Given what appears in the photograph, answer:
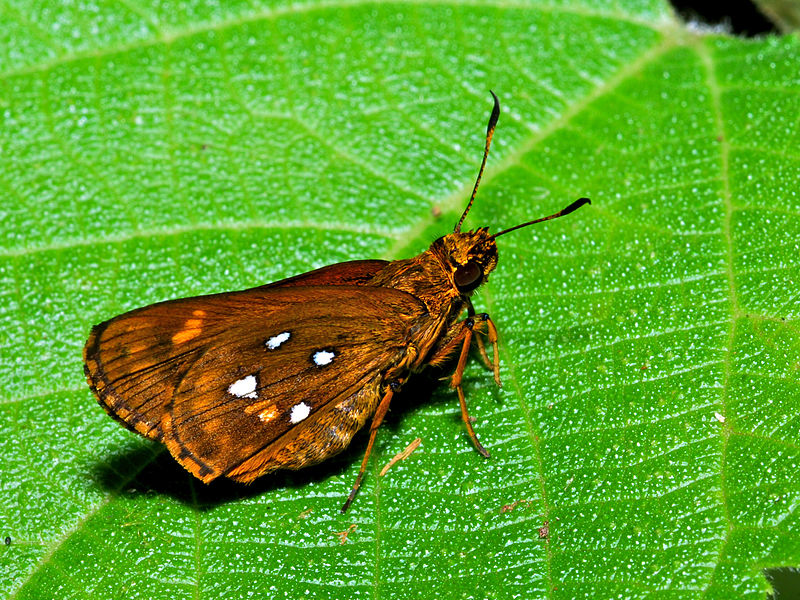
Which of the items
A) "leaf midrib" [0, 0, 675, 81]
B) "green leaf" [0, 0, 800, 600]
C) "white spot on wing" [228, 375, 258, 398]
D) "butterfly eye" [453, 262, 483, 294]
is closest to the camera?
"green leaf" [0, 0, 800, 600]

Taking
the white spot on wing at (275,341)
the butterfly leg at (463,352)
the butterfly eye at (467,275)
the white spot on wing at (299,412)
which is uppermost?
the butterfly eye at (467,275)

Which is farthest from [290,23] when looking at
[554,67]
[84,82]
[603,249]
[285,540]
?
[285,540]

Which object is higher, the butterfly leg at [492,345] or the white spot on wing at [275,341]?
the butterfly leg at [492,345]

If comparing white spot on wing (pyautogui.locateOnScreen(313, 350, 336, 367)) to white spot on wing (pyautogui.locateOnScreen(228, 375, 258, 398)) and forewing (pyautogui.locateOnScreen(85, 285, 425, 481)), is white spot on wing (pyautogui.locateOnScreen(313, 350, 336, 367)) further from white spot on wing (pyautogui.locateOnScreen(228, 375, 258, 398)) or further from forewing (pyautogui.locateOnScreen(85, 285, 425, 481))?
white spot on wing (pyautogui.locateOnScreen(228, 375, 258, 398))

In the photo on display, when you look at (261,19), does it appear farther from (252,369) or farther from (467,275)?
(252,369)

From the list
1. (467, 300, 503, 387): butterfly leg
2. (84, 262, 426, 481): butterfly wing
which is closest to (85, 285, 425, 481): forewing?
(84, 262, 426, 481): butterfly wing

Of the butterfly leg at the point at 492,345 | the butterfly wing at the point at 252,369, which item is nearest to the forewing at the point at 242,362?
the butterfly wing at the point at 252,369

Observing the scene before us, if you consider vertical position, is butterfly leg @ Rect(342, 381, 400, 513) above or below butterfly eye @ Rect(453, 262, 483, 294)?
below

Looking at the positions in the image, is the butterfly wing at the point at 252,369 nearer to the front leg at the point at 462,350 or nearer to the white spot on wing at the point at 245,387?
the white spot on wing at the point at 245,387

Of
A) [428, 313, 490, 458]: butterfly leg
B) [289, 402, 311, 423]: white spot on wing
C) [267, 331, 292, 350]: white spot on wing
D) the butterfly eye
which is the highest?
the butterfly eye
